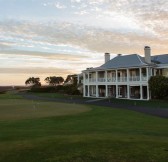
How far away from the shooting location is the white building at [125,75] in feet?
167

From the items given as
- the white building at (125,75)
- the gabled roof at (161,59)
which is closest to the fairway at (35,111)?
the white building at (125,75)

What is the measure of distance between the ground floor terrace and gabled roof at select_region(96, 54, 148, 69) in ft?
12.5

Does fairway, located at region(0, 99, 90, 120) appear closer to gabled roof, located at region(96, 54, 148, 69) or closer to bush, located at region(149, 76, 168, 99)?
bush, located at region(149, 76, 168, 99)

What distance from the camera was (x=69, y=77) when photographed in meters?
115

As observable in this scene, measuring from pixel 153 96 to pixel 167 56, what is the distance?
33.1ft

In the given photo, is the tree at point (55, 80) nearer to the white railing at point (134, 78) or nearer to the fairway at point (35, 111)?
the white railing at point (134, 78)

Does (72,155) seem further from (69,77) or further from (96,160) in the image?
(69,77)

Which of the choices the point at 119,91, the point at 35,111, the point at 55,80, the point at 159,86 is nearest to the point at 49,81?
the point at 55,80

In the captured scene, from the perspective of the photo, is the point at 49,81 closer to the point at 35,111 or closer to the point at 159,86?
the point at 159,86

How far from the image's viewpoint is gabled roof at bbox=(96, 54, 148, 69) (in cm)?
5294

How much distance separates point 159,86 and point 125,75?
11.7 meters

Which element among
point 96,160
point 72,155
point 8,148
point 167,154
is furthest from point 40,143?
point 167,154

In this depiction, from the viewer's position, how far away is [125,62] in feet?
185

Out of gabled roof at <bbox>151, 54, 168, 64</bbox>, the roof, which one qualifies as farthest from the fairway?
gabled roof at <bbox>151, 54, 168, 64</bbox>
